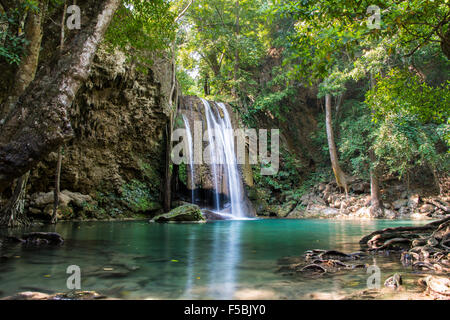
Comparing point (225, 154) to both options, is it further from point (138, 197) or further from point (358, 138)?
point (358, 138)

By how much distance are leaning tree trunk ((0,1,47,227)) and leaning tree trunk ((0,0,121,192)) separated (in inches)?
67.2

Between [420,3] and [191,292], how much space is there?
4.61 m

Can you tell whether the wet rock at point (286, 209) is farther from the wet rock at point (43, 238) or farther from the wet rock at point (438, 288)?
the wet rock at point (438, 288)

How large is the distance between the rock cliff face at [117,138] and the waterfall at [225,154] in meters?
2.67

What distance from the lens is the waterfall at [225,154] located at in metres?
16.0

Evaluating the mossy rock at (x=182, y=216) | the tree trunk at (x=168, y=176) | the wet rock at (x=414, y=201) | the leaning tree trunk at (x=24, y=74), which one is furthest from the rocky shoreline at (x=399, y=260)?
the wet rock at (x=414, y=201)

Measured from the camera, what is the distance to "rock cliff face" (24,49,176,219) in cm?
1181

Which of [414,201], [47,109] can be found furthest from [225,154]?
[47,109]

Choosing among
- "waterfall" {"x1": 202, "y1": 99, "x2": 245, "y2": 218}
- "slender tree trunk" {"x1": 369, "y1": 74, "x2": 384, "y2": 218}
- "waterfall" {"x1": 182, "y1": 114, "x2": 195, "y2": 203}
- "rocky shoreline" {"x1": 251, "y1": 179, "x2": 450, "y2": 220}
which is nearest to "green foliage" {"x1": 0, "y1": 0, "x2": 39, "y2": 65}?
"waterfall" {"x1": 182, "y1": 114, "x2": 195, "y2": 203}

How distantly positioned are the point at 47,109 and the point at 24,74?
3.38 meters

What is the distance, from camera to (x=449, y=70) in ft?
55.0

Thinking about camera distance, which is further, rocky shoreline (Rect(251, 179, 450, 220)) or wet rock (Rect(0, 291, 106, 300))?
rocky shoreline (Rect(251, 179, 450, 220))

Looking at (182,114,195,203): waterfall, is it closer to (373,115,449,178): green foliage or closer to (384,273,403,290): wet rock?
(373,115,449,178): green foliage

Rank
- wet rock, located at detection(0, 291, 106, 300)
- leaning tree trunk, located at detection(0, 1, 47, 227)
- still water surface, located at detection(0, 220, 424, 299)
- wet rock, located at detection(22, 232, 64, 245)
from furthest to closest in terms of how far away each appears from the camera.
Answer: leaning tree trunk, located at detection(0, 1, 47, 227), wet rock, located at detection(22, 232, 64, 245), still water surface, located at detection(0, 220, 424, 299), wet rock, located at detection(0, 291, 106, 300)
